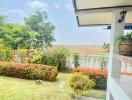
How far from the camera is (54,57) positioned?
461 inches

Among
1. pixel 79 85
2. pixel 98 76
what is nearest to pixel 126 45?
pixel 79 85

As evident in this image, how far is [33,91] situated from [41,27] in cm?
869

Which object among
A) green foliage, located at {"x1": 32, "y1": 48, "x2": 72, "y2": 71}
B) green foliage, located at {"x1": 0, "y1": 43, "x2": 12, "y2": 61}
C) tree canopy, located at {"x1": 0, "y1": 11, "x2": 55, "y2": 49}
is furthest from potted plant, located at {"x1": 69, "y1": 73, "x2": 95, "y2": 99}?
tree canopy, located at {"x1": 0, "y1": 11, "x2": 55, "y2": 49}

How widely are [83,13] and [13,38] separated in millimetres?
11143

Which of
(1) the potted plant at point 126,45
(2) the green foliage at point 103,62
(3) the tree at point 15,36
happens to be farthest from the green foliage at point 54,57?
(1) the potted plant at point 126,45

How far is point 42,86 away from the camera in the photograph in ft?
28.2

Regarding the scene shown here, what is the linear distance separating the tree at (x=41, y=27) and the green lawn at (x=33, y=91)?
240 inches

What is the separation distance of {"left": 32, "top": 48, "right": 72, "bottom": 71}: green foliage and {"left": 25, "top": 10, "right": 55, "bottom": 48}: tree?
3.25 metres

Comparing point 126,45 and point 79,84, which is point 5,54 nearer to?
point 79,84

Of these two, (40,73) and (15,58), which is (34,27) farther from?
(40,73)

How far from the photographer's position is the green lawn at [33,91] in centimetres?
723

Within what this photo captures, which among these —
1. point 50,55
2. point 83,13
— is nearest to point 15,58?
point 50,55

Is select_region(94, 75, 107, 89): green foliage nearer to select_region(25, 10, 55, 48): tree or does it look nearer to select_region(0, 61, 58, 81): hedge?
select_region(0, 61, 58, 81): hedge

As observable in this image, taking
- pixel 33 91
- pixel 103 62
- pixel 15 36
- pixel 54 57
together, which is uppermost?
Answer: pixel 15 36
